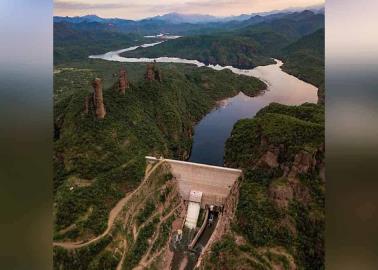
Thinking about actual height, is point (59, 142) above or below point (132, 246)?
above

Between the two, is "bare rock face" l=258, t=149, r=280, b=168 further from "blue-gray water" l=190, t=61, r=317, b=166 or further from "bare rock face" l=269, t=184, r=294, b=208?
"blue-gray water" l=190, t=61, r=317, b=166

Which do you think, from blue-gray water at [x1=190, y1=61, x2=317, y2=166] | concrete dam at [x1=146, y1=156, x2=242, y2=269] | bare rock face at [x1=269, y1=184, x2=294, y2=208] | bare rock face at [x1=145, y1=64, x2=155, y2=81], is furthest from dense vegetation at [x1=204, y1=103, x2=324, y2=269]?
bare rock face at [x1=145, y1=64, x2=155, y2=81]

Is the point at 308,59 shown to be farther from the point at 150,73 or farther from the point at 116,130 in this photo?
the point at 150,73

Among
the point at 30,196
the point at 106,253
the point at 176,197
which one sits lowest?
the point at 106,253

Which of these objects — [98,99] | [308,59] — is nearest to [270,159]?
[308,59]

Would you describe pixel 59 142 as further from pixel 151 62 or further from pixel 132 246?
pixel 151 62

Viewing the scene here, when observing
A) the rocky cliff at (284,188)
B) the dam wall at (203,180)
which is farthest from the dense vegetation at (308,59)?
the dam wall at (203,180)

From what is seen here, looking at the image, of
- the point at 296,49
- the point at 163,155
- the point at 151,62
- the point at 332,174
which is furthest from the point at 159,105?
the point at 332,174
